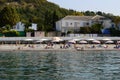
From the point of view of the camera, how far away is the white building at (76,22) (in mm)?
108062

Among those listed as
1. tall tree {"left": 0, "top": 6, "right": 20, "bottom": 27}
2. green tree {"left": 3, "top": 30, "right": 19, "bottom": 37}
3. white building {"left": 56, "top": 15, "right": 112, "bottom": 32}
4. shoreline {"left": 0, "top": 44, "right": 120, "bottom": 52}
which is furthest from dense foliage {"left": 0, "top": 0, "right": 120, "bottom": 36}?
shoreline {"left": 0, "top": 44, "right": 120, "bottom": 52}

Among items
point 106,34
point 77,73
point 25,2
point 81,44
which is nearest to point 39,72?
point 77,73

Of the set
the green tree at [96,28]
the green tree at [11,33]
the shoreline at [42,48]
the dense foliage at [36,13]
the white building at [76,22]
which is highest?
the dense foliage at [36,13]

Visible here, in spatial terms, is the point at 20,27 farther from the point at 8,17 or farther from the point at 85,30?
the point at 85,30

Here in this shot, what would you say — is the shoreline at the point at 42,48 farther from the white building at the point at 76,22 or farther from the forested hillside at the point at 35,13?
the white building at the point at 76,22

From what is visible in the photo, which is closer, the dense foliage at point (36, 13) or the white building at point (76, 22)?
the dense foliage at point (36, 13)

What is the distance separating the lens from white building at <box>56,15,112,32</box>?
108062 millimetres

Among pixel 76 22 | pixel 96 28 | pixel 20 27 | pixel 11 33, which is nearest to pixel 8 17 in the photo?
pixel 20 27

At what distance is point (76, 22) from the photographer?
10869 cm

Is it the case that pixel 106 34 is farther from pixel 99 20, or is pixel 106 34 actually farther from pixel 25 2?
pixel 25 2

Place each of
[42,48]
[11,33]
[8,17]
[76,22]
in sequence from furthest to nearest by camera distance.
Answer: [76,22]
[8,17]
[11,33]
[42,48]

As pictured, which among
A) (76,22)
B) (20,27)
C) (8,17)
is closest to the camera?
(20,27)

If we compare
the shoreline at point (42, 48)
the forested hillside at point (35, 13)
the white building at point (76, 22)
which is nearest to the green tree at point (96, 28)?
the white building at point (76, 22)

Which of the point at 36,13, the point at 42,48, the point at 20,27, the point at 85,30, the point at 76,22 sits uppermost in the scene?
the point at 36,13
